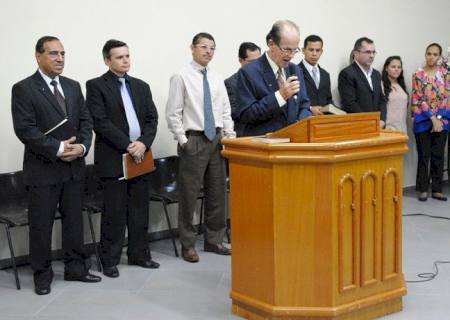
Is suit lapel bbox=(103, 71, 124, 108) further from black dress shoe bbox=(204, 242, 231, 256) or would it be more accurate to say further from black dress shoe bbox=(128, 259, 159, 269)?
black dress shoe bbox=(204, 242, 231, 256)

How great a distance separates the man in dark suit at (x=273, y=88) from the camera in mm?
3562

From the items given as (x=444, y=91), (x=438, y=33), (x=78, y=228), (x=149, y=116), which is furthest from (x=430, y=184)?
(x=78, y=228)

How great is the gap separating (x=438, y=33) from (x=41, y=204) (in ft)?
18.0

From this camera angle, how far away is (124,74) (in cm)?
467

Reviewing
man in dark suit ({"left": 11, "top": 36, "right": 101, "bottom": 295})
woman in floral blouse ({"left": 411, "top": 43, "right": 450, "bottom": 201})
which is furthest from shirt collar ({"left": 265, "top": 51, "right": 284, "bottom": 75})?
woman in floral blouse ({"left": 411, "top": 43, "right": 450, "bottom": 201})

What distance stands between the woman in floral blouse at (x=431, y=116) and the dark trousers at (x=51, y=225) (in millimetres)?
4070

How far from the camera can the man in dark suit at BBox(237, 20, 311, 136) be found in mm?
3562

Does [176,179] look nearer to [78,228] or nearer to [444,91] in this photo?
[78,228]

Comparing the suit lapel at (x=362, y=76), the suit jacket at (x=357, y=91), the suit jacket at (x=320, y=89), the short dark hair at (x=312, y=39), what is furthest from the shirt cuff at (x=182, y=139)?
the suit lapel at (x=362, y=76)

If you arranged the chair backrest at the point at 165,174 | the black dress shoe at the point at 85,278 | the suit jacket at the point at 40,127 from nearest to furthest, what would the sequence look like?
1. the suit jacket at the point at 40,127
2. the black dress shoe at the point at 85,278
3. the chair backrest at the point at 165,174

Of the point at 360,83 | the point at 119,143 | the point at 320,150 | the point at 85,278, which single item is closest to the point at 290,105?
the point at 320,150

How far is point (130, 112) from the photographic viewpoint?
15.3 feet

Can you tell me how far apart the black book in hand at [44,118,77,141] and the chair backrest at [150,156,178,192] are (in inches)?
48.3

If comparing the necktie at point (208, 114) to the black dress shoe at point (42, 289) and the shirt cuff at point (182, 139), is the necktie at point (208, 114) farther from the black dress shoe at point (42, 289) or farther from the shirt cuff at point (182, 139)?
the black dress shoe at point (42, 289)
